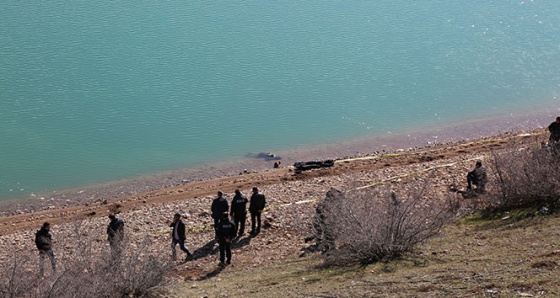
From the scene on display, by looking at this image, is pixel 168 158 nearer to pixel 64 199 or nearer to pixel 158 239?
pixel 64 199

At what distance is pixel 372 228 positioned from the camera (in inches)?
561

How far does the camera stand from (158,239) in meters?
19.2

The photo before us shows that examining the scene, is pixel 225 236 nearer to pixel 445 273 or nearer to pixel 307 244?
pixel 307 244

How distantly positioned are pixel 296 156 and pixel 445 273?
60.2 feet

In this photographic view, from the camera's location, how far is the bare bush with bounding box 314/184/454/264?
14203 mm

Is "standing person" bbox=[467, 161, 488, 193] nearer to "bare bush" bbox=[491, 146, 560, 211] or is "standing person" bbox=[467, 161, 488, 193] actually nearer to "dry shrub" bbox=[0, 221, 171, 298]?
"bare bush" bbox=[491, 146, 560, 211]

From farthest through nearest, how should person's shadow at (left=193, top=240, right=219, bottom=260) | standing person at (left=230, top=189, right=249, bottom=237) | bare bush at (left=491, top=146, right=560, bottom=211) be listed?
standing person at (left=230, top=189, right=249, bottom=237) < person's shadow at (left=193, top=240, right=219, bottom=260) < bare bush at (left=491, top=146, right=560, bottom=211)

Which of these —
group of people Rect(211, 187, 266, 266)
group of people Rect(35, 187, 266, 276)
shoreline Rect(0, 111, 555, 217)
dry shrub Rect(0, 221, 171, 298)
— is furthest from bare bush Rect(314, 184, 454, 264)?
shoreline Rect(0, 111, 555, 217)

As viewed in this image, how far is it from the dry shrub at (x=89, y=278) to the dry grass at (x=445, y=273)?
2.07 ft

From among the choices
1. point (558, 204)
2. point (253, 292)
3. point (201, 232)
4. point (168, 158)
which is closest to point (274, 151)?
point (168, 158)

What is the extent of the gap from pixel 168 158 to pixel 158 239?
11.3 m

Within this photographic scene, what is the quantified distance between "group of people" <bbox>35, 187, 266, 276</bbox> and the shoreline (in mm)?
9305

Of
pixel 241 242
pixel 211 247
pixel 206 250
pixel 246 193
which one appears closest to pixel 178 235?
pixel 206 250

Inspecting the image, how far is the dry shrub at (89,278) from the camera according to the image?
11812 millimetres
